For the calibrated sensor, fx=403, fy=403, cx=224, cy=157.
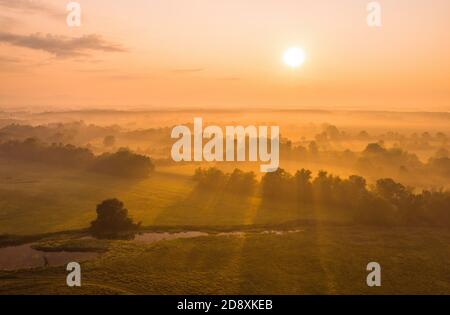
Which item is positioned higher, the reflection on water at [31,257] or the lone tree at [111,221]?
the lone tree at [111,221]

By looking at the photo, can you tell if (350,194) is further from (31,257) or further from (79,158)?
(79,158)

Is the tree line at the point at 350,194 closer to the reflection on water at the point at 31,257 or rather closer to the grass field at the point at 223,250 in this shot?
the grass field at the point at 223,250

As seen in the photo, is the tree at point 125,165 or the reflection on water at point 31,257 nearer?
the reflection on water at point 31,257

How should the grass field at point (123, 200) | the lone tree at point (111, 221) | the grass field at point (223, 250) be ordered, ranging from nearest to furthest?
the grass field at point (223, 250) → the lone tree at point (111, 221) → the grass field at point (123, 200)

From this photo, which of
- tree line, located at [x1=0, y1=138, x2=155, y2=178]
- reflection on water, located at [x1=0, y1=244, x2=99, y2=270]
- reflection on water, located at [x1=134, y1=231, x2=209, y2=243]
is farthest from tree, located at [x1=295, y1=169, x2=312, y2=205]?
reflection on water, located at [x1=0, y1=244, x2=99, y2=270]

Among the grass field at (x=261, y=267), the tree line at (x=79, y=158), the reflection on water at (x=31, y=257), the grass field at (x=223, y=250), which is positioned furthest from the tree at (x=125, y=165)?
the reflection on water at (x=31, y=257)

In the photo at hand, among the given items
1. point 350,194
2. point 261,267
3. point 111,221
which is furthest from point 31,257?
point 350,194

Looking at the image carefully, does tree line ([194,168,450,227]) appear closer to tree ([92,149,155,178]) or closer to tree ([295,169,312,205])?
tree ([295,169,312,205])
